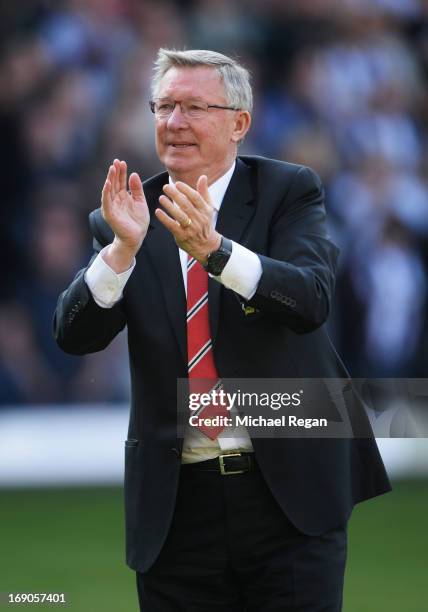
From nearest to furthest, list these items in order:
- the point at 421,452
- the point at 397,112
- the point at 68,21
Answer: the point at 421,452
the point at 68,21
the point at 397,112

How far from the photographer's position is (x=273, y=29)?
9.73 metres

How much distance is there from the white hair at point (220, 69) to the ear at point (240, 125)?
2cm

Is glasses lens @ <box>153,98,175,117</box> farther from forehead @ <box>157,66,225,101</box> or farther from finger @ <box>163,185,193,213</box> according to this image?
finger @ <box>163,185,193,213</box>

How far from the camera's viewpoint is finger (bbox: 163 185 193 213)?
309 cm

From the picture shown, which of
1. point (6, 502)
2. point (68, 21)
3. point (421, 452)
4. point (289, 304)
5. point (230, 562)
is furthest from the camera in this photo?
point (68, 21)

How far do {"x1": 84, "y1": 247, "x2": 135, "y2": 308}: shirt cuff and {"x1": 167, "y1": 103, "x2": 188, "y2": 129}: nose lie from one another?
1.37 feet

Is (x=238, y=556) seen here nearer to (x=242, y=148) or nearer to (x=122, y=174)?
(x=122, y=174)

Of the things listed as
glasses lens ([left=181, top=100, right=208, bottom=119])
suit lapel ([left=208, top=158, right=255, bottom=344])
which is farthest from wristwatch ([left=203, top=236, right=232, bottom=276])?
glasses lens ([left=181, top=100, right=208, bottom=119])

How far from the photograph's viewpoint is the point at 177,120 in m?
3.40

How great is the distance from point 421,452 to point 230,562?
521 centimetres

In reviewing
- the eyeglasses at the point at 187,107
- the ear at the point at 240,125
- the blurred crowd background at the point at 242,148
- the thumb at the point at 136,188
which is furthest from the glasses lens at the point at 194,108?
the blurred crowd background at the point at 242,148

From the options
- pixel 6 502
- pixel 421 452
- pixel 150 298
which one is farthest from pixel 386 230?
pixel 150 298

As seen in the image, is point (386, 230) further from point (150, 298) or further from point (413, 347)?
point (150, 298)

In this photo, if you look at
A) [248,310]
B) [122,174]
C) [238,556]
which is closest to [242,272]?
[248,310]
